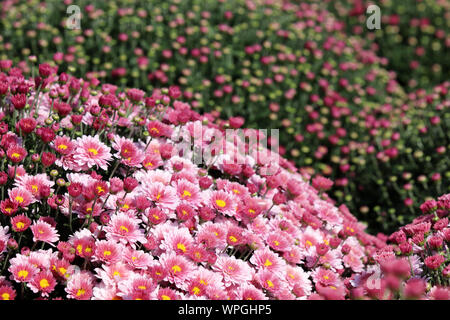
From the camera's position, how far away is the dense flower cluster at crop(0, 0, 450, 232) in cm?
450

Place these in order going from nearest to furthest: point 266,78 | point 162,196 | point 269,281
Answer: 1. point 269,281
2. point 162,196
3. point 266,78

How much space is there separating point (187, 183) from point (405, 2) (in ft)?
23.9

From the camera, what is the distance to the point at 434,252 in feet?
8.42

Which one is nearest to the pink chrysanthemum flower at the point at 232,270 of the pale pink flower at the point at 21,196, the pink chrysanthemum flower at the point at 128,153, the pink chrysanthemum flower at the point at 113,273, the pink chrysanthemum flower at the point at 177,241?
the pink chrysanthemum flower at the point at 177,241

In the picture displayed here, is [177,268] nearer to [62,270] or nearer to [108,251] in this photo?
[108,251]

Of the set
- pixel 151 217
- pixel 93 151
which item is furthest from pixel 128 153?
pixel 151 217

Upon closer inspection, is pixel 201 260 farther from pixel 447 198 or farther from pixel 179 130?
pixel 447 198

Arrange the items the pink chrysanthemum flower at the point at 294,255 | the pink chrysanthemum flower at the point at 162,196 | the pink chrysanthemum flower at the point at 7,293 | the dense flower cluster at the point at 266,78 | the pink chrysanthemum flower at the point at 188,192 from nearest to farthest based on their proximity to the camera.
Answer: the pink chrysanthemum flower at the point at 7,293 → the pink chrysanthemum flower at the point at 162,196 → the pink chrysanthemum flower at the point at 188,192 → the pink chrysanthemum flower at the point at 294,255 → the dense flower cluster at the point at 266,78

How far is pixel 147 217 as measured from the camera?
236cm

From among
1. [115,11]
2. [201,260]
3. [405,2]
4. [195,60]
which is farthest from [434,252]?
[405,2]

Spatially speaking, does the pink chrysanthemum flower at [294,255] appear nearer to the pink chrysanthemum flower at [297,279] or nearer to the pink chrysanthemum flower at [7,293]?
the pink chrysanthemum flower at [297,279]

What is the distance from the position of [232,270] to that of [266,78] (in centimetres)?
312

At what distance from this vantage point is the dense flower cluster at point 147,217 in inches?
82.4

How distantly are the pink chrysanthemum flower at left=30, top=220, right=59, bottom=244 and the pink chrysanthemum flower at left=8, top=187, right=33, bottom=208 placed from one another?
12 centimetres
